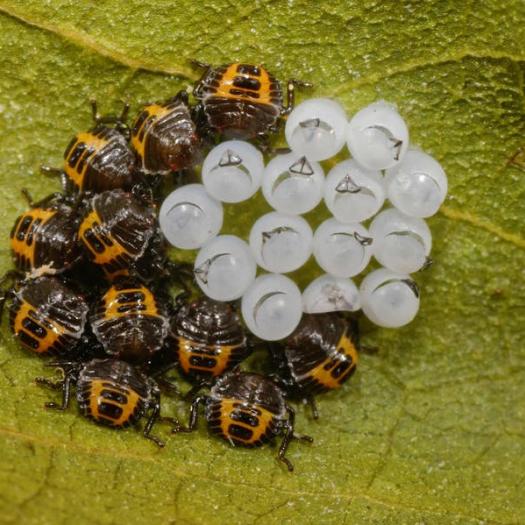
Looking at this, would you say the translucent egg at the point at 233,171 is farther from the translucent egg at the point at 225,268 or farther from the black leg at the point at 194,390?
the black leg at the point at 194,390

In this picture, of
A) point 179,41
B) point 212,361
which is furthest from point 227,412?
point 179,41

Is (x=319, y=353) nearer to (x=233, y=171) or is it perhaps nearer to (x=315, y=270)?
(x=315, y=270)

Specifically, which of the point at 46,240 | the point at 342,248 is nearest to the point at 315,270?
the point at 342,248

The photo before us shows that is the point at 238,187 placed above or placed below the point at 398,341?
above


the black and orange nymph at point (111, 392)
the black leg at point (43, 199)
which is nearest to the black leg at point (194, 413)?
the black and orange nymph at point (111, 392)

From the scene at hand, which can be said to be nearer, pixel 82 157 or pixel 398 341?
pixel 82 157

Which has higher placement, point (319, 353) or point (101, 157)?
point (101, 157)

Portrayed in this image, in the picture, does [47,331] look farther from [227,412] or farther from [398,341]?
[398,341]
